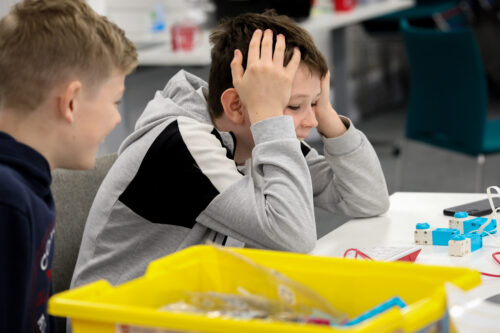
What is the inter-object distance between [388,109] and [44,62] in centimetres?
540

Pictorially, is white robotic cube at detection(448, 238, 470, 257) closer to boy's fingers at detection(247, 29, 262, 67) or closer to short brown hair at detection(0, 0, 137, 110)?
boy's fingers at detection(247, 29, 262, 67)

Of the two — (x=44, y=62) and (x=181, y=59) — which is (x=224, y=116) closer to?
(x=44, y=62)

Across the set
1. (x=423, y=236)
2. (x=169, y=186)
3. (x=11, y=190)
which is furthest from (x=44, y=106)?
(x=423, y=236)

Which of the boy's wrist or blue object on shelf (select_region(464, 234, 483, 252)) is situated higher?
the boy's wrist

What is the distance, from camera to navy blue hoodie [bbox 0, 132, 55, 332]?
1021 mm

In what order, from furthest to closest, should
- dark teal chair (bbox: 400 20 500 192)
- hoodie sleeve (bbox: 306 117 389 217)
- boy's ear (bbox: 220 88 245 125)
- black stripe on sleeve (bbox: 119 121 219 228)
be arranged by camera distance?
A: dark teal chair (bbox: 400 20 500 192) → hoodie sleeve (bbox: 306 117 389 217) → boy's ear (bbox: 220 88 245 125) → black stripe on sleeve (bbox: 119 121 219 228)

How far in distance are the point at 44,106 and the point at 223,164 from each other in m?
0.38

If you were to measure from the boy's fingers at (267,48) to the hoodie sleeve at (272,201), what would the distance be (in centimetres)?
13

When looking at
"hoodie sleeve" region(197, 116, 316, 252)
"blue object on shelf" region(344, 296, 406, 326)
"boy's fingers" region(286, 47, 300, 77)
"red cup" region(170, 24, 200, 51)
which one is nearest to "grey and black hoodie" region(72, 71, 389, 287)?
"hoodie sleeve" region(197, 116, 316, 252)

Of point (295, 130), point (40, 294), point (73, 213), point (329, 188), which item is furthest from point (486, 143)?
point (40, 294)

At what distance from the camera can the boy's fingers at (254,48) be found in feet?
4.71

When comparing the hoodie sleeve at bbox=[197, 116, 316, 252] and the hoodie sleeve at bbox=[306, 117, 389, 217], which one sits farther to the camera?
the hoodie sleeve at bbox=[306, 117, 389, 217]

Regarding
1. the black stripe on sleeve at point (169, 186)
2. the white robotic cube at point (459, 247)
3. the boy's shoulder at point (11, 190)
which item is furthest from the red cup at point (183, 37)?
the boy's shoulder at point (11, 190)

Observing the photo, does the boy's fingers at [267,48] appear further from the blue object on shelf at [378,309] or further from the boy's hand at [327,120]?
the blue object on shelf at [378,309]
